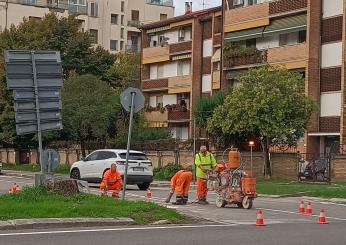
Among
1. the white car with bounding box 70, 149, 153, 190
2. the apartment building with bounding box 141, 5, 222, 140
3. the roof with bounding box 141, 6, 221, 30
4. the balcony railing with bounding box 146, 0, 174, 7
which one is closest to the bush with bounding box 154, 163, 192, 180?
the white car with bounding box 70, 149, 153, 190

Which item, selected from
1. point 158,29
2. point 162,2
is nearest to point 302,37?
point 158,29

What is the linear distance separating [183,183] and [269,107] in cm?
1746

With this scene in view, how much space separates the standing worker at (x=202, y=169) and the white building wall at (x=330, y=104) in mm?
24040

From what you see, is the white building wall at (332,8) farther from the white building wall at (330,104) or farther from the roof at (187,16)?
the roof at (187,16)

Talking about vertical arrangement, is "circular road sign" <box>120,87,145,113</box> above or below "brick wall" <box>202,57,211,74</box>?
below

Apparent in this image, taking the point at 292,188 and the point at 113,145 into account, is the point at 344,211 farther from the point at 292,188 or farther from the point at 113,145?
the point at 113,145

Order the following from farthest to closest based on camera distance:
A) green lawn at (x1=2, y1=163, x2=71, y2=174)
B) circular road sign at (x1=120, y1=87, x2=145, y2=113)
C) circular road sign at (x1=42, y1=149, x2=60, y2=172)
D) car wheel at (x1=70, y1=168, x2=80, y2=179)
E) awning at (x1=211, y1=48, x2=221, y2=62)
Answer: awning at (x1=211, y1=48, x2=221, y2=62) → green lawn at (x1=2, y1=163, x2=71, y2=174) → car wheel at (x1=70, y1=168, x2=80, y2=179) → circular road sign at (x1=120, y1=87, x2=145, y2=113) → circular road sign at (x1=42, y1=149, x2=60, y2=172)

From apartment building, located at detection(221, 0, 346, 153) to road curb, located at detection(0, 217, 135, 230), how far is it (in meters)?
29.6

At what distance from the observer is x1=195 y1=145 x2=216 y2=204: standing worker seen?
70.6 ft

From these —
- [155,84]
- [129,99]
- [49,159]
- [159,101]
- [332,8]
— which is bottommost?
[49,159]

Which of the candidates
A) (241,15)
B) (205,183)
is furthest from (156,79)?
(205,183)

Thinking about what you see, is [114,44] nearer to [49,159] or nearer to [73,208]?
[49,159]

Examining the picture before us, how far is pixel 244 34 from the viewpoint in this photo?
5153cm

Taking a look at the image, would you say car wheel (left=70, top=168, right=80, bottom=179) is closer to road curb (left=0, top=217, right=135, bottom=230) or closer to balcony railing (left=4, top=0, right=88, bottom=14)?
road curb (left=0, top=217, right=135, bottom=230)
